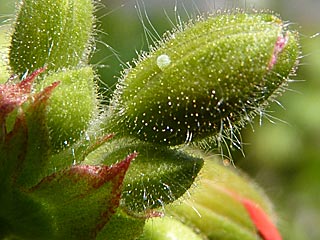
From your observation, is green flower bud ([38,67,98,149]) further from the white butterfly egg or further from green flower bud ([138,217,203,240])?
green flower bud ([138,217,203,240])

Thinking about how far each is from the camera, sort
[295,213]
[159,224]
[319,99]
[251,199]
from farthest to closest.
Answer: [319,99], [295,213], [251,199], [159,224]

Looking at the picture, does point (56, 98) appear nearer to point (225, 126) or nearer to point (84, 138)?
point (84, 138)

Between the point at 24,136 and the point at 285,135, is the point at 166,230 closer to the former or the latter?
the point at 24,136

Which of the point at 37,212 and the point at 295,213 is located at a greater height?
the point at 37,212

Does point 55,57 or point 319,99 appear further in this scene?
point 319,99

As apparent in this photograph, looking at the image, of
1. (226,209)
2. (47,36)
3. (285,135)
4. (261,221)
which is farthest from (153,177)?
(285,135)

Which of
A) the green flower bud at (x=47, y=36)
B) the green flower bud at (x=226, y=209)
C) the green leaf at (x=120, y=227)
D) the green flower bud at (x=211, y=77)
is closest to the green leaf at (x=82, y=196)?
the green leaf at (x=120, y=227)

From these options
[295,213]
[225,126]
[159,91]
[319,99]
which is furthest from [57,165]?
[319,99]

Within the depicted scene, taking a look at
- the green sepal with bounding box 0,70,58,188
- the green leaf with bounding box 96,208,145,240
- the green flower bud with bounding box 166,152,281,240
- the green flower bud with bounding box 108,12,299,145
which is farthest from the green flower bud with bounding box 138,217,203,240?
the green sepal with bounding box 0,70,58,188
